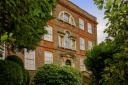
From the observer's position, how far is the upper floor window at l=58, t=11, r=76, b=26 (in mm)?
36800

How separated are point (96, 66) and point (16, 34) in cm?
855

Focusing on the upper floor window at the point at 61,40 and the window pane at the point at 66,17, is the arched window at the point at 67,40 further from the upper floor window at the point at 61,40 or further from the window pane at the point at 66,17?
the window pane at the point at 66,17

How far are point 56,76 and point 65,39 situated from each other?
465 inches

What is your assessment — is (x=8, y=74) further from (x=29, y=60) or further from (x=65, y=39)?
(x=65, y=39)

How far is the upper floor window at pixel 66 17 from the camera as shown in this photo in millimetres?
36800

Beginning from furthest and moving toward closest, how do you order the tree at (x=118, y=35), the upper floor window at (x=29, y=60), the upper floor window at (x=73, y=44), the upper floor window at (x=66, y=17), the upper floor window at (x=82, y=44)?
the upper floor window at (x=82, y=44) → the upper floor window at (x=73, y=44) → the upper floor window at (x=66, y=17) → the upper floor window at (x=29, y=60) → the tree at (x=118, y=35)

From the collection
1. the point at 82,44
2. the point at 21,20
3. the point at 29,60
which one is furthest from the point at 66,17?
the point at 21,20

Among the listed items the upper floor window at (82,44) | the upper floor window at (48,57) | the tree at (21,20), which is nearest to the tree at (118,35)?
the tree at (21,20)

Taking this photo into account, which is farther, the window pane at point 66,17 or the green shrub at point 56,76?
the window pane at point 66,17

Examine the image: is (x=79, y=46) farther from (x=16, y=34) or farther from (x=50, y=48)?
(x=16, y=34)

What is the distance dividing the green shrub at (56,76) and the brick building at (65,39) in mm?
4239

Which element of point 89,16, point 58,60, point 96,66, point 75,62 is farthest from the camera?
point 89,16

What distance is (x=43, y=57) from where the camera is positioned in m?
32.7

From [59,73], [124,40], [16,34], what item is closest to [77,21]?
[59,73]
